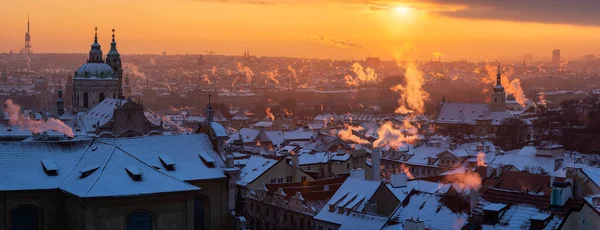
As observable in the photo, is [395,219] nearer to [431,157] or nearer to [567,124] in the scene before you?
[431,157]

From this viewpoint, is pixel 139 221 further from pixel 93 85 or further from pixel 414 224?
pixel 93 85

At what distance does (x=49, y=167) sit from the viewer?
40.2 meters

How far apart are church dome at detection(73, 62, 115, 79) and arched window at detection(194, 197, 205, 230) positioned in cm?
7529

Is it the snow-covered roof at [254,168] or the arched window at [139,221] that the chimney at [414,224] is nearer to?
the arched window at [139,221]

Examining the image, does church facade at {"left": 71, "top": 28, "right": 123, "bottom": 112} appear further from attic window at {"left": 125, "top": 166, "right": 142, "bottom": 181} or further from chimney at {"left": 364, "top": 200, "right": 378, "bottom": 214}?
attic window at {"left": 125, "top": 166, "right": 142, "bottom": 181}

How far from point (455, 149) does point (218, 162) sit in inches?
2087

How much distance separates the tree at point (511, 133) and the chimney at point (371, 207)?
68.7 metres

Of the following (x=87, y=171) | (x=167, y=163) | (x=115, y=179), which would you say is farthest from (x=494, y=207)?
(x=87, y=171)

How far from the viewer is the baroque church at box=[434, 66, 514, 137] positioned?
15000cm

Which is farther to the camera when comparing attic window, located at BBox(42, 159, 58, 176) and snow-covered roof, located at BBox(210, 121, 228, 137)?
snow-covered roof, located at BBox(210, 121, 228, 137)

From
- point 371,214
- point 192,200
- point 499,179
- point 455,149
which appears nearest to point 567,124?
point 455,149

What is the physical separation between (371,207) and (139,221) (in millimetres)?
14153

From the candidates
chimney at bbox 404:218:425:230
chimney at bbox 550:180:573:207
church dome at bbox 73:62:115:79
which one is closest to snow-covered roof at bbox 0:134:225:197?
chimney at bbox 404:218:425:230

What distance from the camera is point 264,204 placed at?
5934cm
